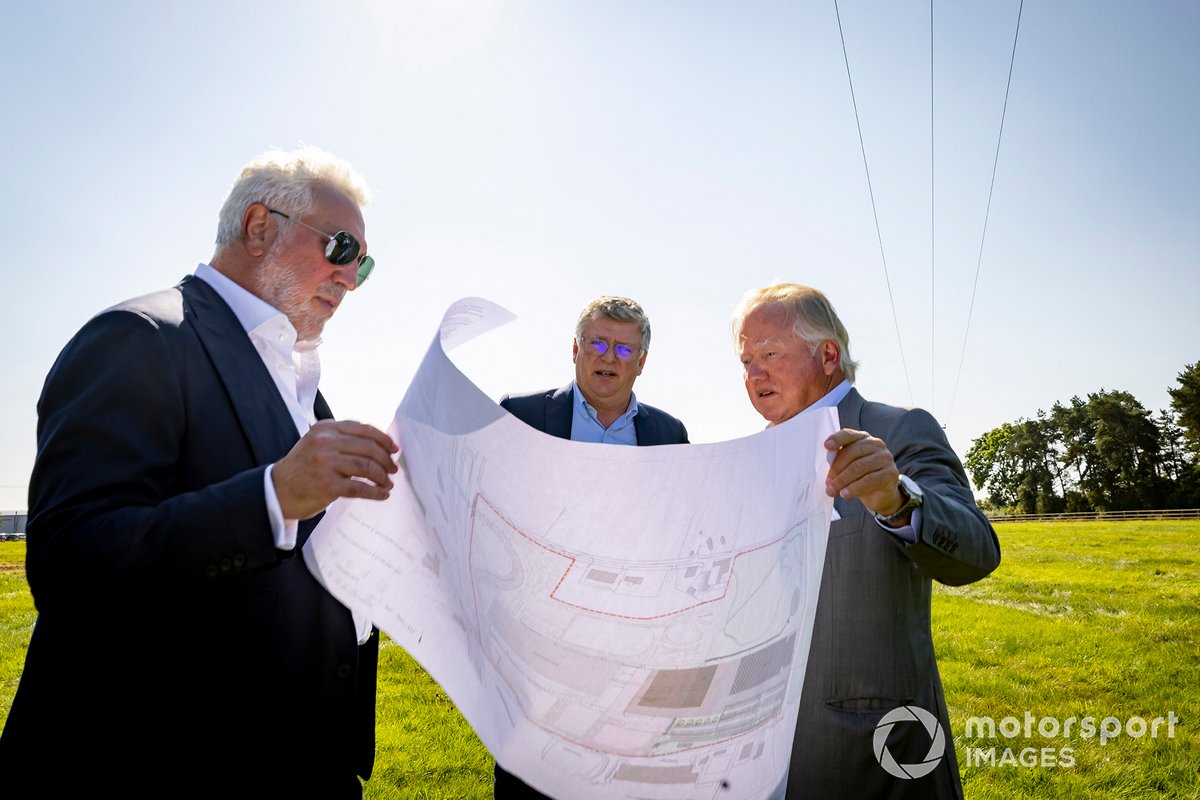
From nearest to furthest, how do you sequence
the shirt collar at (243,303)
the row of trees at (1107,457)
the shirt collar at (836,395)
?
the shirt collar at (243,303) → the shirt collar at (836,395) → the row of trees at (1107,457)

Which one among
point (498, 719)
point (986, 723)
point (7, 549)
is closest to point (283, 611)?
point (498, 719)

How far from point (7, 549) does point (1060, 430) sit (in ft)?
304

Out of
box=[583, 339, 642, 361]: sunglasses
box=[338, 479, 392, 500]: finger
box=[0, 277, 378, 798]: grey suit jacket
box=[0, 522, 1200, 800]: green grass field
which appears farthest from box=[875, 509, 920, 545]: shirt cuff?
box=[0, 522, 1200, 800]: green grass field

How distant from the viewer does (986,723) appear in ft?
19.0

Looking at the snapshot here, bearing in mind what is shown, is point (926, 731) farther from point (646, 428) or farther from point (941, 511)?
point (646, 428)

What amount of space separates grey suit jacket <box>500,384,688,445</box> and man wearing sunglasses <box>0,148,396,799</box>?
2113 mm

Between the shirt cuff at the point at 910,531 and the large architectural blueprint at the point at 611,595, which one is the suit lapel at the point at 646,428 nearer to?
the shirt cuff at the point at 910,531

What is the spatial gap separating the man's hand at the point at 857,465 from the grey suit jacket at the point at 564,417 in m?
2.38

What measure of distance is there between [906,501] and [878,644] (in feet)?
2.22

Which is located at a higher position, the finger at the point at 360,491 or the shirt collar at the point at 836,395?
the shirt collar at the point at 836,395

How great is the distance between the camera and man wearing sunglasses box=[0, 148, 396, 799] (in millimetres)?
1343

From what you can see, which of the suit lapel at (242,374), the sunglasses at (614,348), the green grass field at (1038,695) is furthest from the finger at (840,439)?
the green grass field at (1038,695)

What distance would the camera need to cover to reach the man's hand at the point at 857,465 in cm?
155

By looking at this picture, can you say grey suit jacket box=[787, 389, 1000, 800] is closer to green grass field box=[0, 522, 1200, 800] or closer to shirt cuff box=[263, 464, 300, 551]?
shirt cuff box=[263, 464, 300, 551]
